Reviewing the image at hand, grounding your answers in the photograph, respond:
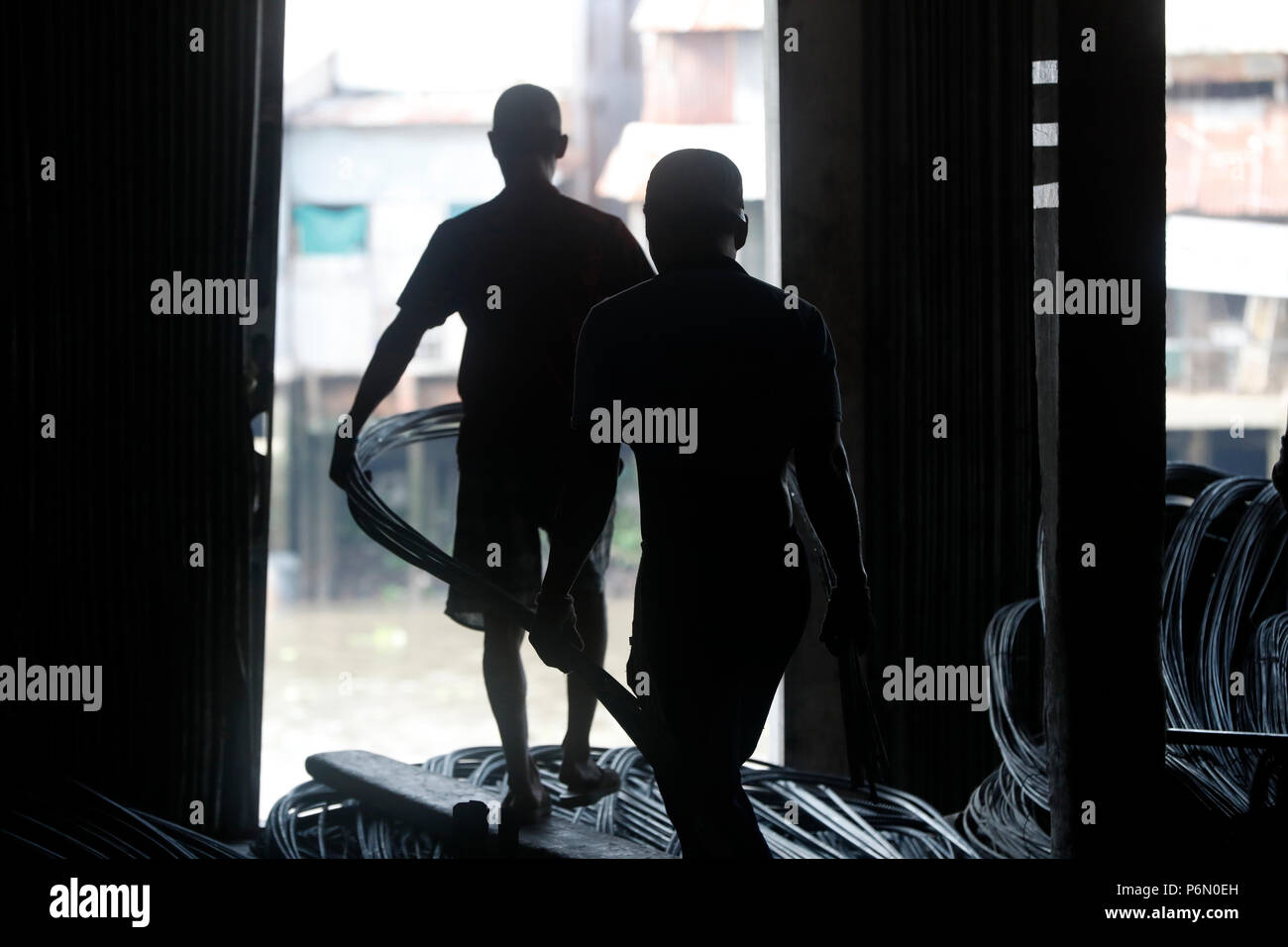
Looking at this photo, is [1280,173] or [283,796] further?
[1280,173]

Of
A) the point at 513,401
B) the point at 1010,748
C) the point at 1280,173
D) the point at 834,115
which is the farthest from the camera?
the point at 1280,173

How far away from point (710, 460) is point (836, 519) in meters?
0.31

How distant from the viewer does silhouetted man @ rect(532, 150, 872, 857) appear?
2.37m

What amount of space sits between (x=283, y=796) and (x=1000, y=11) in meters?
3.35

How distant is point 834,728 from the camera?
3842 millimetres

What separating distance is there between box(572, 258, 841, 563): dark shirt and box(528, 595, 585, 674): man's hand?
294 mm

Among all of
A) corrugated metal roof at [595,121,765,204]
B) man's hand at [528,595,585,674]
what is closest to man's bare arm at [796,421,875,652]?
man's hand at [528,595,585,674]

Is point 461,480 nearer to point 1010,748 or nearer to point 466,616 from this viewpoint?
point 466,616

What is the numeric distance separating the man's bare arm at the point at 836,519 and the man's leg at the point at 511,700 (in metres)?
1.12

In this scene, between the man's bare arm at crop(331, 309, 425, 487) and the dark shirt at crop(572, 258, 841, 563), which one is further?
the man's bare arm at crop(331, 309, 425, 487)

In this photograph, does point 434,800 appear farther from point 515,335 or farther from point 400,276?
point 400,276

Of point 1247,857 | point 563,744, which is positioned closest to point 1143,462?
point 1247,857

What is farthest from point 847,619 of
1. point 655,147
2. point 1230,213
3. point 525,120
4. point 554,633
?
point 1230,213

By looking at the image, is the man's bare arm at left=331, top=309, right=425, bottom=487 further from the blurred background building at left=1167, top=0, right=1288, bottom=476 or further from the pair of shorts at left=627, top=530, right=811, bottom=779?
the blurred background building at left=1167, top=0, right=1288, bottom=476
